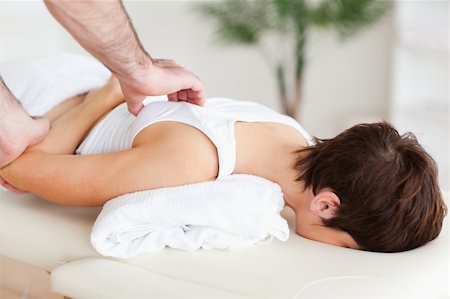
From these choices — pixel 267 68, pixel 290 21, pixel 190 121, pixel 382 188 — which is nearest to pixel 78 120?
pixel 190 121

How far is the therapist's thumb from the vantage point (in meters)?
1.71

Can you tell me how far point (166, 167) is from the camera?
1.57 m

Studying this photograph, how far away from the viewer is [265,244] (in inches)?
63.1

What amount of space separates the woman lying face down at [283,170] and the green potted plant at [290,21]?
2405mm

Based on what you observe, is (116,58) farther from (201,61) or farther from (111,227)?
(201,61)

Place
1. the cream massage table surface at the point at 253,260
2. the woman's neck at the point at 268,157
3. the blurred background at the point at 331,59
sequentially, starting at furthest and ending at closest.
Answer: the blurred background at the point at 331,59 → the woman's neck at the point at 268,157 → the cream massage table surface at the point at 253,260

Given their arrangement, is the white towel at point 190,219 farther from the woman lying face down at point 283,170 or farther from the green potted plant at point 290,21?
the green potted plant at point 290,21

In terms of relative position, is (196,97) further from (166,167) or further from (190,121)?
(166,167)

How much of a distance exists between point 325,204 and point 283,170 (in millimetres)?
142

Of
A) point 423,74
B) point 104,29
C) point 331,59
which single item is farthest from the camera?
point 331,59

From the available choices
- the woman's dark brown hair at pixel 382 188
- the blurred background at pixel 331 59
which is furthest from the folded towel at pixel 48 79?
the blurred background at pixel 331 59

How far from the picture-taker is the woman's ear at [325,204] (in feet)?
5.25

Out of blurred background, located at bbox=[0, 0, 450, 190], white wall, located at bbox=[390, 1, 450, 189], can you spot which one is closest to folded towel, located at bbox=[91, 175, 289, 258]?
blurred background, located at bbox=[0, 0, 450, 190]

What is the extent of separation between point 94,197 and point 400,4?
279 cm
